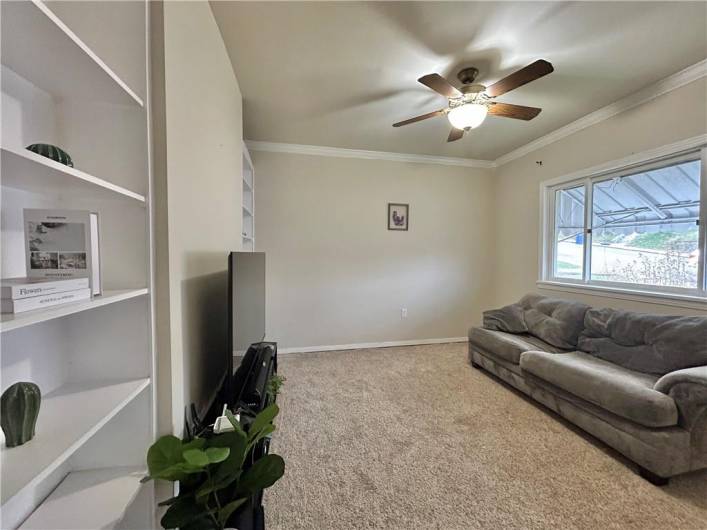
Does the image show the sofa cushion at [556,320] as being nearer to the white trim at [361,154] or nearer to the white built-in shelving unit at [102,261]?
the white trim at [361,154]

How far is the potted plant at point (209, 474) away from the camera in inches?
35.4

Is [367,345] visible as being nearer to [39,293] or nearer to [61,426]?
[61,426]

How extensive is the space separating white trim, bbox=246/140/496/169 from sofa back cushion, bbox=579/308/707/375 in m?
2.57

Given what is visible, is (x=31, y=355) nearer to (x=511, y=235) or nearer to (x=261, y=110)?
(x=261, y=110)

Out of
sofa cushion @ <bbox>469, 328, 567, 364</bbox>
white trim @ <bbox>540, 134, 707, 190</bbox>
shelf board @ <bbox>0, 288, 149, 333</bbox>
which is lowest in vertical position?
sofa cushion @ <bbox>469, 328, 567, 364</bbox>

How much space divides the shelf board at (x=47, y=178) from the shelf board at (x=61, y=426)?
2.08ft

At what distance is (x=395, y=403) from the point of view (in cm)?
257

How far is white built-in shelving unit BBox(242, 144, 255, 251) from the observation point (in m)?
3.30

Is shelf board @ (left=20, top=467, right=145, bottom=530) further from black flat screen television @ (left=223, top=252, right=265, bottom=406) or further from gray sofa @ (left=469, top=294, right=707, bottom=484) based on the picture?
gray sofa @ (left=469, top=294, right=707, bottom=484)

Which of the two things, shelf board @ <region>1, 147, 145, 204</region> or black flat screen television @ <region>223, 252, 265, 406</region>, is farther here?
black flat screen television @ <region>223, 252, 265, 406</region>

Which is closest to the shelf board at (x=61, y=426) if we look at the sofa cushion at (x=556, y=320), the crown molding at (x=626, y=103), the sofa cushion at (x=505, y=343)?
the sofa cushion at (x=505, y=343)

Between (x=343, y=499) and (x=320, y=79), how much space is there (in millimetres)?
2776

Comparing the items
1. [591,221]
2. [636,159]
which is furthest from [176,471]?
[591,221]

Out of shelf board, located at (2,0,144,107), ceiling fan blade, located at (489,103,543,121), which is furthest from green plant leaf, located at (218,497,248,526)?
ceiling fan blade, located at (489,103,543,121)
